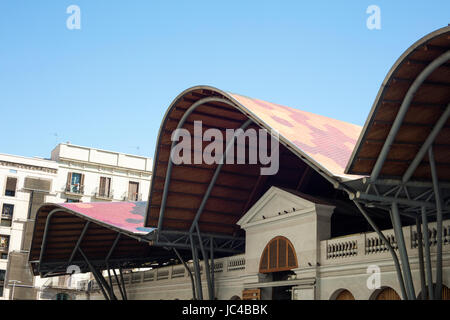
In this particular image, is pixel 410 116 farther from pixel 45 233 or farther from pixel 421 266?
pixel 45 233

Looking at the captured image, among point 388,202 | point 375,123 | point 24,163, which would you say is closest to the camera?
point 375,123

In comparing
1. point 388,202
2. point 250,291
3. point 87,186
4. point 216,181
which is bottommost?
point 250,291

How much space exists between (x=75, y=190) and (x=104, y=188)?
383cm

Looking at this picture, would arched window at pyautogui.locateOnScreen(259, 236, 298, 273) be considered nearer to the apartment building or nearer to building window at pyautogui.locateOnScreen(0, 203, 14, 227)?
the apartment building

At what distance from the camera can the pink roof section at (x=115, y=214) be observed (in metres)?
41.9

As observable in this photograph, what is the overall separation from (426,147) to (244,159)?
610 inches

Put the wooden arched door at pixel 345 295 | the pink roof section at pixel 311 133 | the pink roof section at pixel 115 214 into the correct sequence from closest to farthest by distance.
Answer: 1. the pink roof section at pixel 311 133
2. the wooden arched door at pixel 345 295
3. the pink roof section at pixel 115 214

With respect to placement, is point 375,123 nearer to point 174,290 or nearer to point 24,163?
point 174,290

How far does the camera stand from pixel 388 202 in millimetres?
23531

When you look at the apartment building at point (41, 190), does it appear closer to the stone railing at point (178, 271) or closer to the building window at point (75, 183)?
the building window at point (75, 183)

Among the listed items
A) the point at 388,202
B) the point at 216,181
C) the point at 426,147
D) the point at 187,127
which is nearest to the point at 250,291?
the point at 216,181

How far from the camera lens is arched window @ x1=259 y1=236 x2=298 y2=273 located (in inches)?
1253

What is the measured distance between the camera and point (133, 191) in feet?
260

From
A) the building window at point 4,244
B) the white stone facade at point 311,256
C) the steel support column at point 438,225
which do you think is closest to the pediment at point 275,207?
the white stone facade at point 311,256
